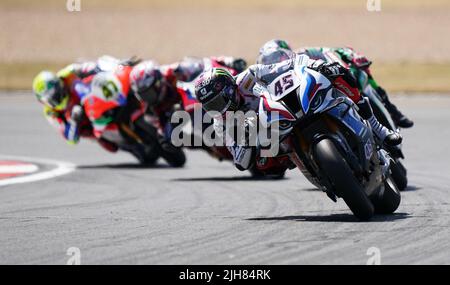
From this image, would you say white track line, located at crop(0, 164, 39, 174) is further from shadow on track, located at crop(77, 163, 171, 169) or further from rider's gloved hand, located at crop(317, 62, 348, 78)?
rider's gloved hand, located at crop(317, 62, 348, 78)

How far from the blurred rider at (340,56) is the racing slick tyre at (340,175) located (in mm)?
2998

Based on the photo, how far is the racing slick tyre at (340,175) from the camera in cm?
904

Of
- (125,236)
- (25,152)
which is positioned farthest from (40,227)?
(25,152)

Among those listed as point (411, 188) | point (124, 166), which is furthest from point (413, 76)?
point (411, 188)

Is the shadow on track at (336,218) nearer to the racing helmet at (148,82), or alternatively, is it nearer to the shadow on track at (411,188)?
the shadow on track at (411,188)

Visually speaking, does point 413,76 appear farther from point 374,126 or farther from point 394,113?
point 374,126

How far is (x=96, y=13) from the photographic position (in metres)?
56.7

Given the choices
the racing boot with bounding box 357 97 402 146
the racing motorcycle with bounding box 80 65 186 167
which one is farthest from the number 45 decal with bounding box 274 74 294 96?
the racing motorcycle with bounding box 80 65 186 167

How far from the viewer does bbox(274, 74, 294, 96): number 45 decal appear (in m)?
9.53

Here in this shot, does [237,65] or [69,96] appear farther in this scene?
[69,96]

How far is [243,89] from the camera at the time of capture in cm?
1016

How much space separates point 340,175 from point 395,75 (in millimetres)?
26547
